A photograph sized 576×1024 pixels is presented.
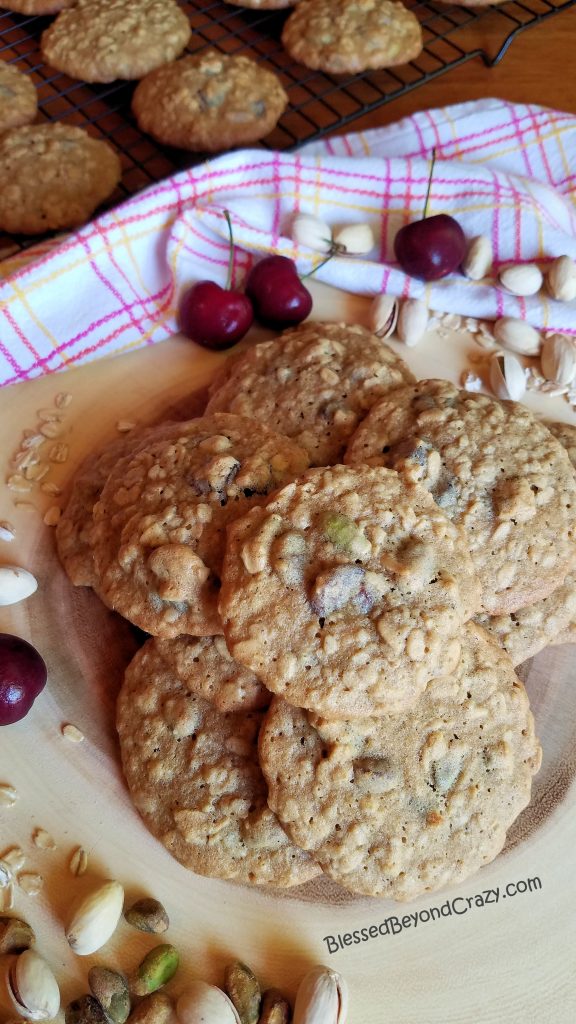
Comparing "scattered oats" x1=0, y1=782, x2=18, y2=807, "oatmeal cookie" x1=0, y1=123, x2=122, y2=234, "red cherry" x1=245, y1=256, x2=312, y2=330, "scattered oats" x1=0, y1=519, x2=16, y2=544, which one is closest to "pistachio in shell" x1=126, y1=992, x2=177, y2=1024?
"scattered oats" x1=0, y1=782, x2=18, y2=807

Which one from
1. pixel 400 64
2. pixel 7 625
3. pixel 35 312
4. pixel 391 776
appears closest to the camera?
pixel 391 776

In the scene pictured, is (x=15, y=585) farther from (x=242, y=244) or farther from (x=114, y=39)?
(x=114, y=39)

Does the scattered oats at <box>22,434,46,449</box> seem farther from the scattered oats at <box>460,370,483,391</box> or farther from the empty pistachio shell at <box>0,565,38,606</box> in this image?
the scattered oats at <box>460,370,483,391</box>

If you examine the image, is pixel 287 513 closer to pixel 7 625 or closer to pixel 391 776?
pixel 391 776

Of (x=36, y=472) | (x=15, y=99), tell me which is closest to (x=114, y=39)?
(x=15, y=99)

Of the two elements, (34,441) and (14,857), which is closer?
(14,857)

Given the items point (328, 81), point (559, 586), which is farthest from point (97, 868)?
point (328, 81)
